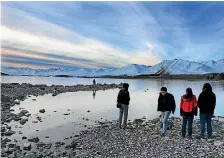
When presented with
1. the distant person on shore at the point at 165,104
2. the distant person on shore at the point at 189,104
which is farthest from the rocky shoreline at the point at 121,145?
the distant person on shore at the point at 189,104

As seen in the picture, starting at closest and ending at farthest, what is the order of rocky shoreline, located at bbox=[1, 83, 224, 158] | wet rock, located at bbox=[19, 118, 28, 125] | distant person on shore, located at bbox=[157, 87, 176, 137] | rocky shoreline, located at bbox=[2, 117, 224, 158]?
rocky shoreline, located at bbox=[2, 117, 224, 158]
rocky shoreline, located at bbox=[1, 83, 224, 158]
distant person on shore, located at bbox=[157, 87, 176, 137]
wet rock, located at bbox=[19, 118, 28, 125]

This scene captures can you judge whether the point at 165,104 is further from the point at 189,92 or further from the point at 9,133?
the point at 9,133

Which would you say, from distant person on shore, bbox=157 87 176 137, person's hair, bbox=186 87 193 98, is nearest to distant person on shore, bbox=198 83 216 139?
person's hair, bbox=186 87 193 98

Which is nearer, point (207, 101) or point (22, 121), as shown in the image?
point (207, 101)

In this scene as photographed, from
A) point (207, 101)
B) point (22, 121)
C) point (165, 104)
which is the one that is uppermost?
point (207, 101)

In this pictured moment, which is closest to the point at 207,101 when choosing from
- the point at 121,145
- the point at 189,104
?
the point at 189,104

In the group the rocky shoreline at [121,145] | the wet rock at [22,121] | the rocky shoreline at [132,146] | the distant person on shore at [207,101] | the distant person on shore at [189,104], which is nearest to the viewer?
the rocky shoreline at [132,146]

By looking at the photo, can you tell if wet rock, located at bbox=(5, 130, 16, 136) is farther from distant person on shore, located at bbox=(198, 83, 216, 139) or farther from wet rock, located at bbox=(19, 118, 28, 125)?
distant person on shore, located at bbox=(198, 83, 216, 139)

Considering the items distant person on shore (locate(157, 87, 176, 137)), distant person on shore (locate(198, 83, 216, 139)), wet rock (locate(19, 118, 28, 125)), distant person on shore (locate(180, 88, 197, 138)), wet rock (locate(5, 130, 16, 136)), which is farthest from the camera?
wet rock (locate(19, 118, 28, 125))

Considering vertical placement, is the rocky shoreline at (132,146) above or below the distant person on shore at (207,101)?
below

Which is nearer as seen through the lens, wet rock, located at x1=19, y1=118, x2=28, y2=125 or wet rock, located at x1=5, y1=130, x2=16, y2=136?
wet rock, located at x1=5, y1=130, x2=16, y2=136

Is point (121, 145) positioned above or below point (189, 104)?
below

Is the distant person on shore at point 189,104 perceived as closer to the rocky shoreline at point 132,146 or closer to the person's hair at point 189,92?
the person's hair at point 189,92

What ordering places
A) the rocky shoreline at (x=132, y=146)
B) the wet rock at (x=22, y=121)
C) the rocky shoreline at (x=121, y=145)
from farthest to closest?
the wet rock at (x=22, y=121)
the rocky shoreline at (x=121, y=145)
the rocky shoreline at (x=132, y=146)
